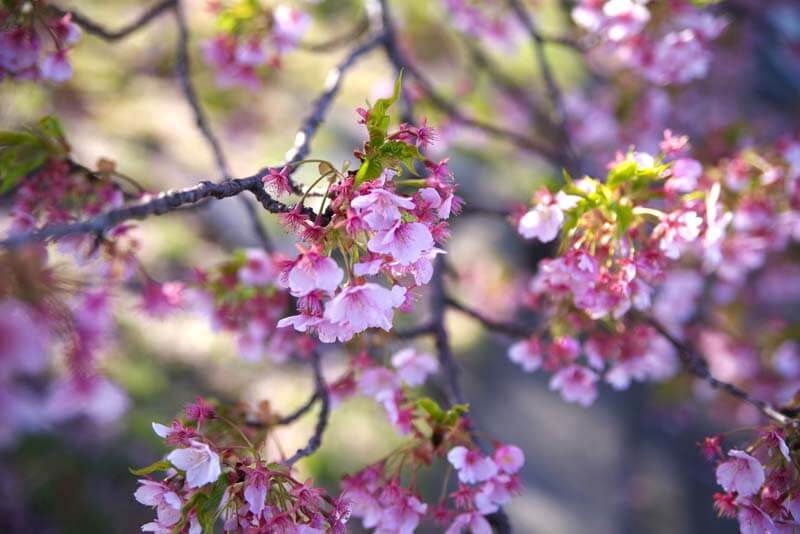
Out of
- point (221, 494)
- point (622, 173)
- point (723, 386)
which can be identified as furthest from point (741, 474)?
point (221, 494)

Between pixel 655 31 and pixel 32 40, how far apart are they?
1.46 m

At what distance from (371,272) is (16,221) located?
764mm

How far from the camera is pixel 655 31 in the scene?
1724 mm

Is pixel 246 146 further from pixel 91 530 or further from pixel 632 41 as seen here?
pixel 632 41

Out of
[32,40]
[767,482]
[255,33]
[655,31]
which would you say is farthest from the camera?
[655,31]

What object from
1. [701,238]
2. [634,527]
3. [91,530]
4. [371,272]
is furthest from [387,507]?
[634,527]

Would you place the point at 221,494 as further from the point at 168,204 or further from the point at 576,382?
the point at 576,382

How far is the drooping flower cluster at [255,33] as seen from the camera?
1.57m

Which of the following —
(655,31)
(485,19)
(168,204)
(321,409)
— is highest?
(485,19)

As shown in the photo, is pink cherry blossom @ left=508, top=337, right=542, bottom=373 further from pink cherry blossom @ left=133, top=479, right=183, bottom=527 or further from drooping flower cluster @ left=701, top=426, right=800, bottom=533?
pink cherry blossom @ left=133, top=479, right=183, bottom=527

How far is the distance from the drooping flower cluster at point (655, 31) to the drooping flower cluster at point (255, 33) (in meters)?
0.72

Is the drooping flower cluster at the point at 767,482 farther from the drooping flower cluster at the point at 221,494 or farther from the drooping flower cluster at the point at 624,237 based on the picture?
the drooping flower cluster at the point at 221,494

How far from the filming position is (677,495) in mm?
2984

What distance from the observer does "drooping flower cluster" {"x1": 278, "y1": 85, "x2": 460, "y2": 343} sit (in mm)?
837
